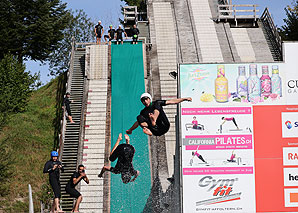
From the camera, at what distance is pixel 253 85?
51.8 feet

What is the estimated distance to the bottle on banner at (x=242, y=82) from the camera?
1577 centimetres

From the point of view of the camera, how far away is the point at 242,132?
15430 millimetres

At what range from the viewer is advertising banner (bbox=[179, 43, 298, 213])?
15.3m

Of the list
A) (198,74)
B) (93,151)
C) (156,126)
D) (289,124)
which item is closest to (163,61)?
(93,151)

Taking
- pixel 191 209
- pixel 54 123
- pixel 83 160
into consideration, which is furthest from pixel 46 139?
pixel 191 209

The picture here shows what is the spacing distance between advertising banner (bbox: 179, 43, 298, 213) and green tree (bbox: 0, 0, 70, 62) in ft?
88.9

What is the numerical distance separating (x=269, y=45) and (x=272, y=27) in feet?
7.19

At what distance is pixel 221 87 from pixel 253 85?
102cm

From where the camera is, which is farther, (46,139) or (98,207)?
A: (46,139)

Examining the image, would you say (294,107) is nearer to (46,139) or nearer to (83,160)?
(83,160)

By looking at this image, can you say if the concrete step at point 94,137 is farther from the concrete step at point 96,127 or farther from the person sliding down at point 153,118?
the person sliding down at point 153,118

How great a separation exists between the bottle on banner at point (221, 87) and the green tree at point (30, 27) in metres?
27.1

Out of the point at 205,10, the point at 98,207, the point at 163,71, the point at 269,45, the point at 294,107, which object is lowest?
the point at 98,207

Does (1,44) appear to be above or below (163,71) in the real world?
above
